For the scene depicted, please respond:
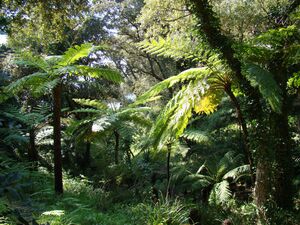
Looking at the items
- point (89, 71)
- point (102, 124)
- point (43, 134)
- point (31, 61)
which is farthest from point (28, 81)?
A: point (43, 134)

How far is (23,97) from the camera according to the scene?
33.0 feet

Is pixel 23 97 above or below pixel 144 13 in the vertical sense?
below

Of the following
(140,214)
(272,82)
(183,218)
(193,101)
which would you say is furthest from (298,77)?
(140,214)

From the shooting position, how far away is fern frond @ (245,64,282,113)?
3.77 metres

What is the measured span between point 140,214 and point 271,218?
1.83m

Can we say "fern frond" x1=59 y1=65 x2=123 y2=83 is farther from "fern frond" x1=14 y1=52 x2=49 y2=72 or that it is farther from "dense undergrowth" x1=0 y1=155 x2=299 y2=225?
"dense undergrowth" x1=0 y1=155 x2=299 y2=225

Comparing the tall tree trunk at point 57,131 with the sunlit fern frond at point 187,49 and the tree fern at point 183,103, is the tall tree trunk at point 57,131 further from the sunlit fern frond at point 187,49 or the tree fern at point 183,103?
the sunlit fern frond at point 187,49

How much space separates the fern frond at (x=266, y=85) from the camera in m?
3.77

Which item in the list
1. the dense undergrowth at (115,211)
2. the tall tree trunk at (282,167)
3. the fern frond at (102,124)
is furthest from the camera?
the fern frond at (102,124)

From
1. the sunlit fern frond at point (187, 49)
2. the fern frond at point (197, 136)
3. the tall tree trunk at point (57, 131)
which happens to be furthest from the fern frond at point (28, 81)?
the fern frond at point (197, 136)

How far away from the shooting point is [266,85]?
3824mm

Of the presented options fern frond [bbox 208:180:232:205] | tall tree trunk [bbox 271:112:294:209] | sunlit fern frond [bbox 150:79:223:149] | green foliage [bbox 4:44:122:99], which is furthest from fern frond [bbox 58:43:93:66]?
fern frond [bbox 208:180:232:205]

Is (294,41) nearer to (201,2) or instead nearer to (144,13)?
(201,2)

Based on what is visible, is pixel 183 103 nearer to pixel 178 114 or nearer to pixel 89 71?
pixel 178 114
